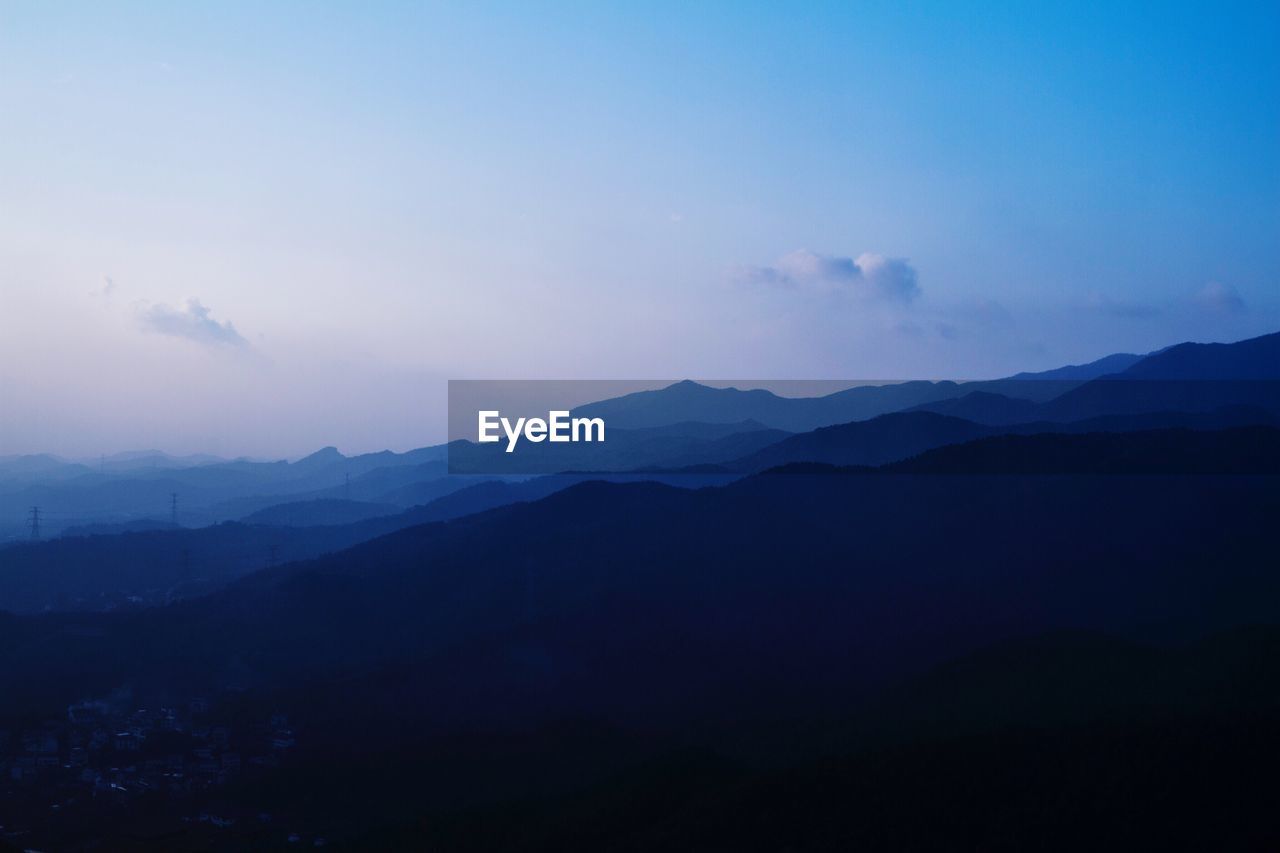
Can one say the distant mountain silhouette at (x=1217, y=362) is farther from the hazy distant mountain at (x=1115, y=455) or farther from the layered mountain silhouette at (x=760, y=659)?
the hazy distant mountain at (x=1115, y=455)

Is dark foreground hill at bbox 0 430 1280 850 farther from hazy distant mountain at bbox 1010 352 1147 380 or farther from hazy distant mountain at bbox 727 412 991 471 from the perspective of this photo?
hazy distant mountain at bbox 1010 352 1147 380

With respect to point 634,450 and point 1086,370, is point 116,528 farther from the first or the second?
point 1086,370

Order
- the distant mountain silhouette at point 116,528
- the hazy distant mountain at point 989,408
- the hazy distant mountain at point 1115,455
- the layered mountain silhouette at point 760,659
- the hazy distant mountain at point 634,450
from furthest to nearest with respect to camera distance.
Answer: the distant mountain silhouette at point 116,528 → the hazy distant mountain at point 634,450 → the hazy distant mountain at point 989,408 → the hazy distant mountain at point 1115,455 → the layered mountain silhouette at point 760,659

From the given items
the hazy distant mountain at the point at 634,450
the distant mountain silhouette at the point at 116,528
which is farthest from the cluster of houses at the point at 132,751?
the distant mountain silhouette at the point at 116,528

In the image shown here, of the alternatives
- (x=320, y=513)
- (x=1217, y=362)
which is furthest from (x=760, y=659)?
(x=320, y=513)

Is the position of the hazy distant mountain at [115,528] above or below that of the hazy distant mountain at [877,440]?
below

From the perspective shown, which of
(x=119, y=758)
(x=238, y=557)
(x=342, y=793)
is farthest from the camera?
(x=238, y=557)

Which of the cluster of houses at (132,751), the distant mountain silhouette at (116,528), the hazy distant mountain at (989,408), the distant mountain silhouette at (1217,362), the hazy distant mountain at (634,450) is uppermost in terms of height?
the distant mountain silhouette at (1217,362)

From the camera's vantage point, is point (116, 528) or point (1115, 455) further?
point (116, 528)

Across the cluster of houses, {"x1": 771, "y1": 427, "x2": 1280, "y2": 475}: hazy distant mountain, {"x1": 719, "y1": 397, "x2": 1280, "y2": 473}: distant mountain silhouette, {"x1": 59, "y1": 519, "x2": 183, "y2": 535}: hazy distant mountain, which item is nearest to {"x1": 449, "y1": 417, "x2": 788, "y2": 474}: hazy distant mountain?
{"x1": 719, "y1": 397, "x2": 1280, "y2": 473}: distant mountain silhouette

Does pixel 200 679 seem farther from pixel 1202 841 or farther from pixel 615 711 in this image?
pixel 1202 841

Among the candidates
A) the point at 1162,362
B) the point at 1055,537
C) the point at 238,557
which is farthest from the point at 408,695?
the point at 1162,362
